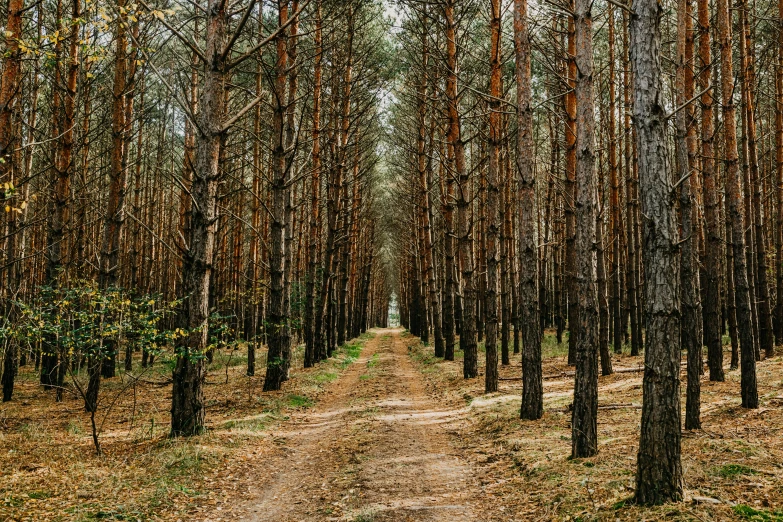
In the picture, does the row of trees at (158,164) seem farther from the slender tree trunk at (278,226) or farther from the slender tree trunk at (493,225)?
the slender tree trunk at (493,225)

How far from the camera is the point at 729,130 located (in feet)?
26.7

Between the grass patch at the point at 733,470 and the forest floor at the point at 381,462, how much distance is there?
17mm

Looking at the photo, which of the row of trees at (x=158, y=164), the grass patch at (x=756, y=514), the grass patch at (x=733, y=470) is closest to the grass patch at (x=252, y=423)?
the row of trees at (x=158, y=164)

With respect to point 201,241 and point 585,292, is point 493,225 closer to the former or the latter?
point 585,292

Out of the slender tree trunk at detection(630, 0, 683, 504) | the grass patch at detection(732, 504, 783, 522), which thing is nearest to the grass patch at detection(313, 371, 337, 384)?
the slender tree trunk at detection(630, 0, 683, 504)

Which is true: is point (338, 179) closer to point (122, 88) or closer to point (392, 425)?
point (122, 88)

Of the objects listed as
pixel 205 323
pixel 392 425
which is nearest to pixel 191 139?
pixel 205 323

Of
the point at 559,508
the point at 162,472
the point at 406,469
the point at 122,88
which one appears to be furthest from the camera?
the point at 122,88

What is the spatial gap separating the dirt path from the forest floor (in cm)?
3

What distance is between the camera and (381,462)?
649 centimetres

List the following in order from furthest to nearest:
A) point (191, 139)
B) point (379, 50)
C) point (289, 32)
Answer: point (379, 50), point (191, 139), point (289, 32)

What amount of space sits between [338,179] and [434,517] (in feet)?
45.5

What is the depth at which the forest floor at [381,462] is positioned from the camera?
4.66 m

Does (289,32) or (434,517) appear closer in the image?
(434,517)
